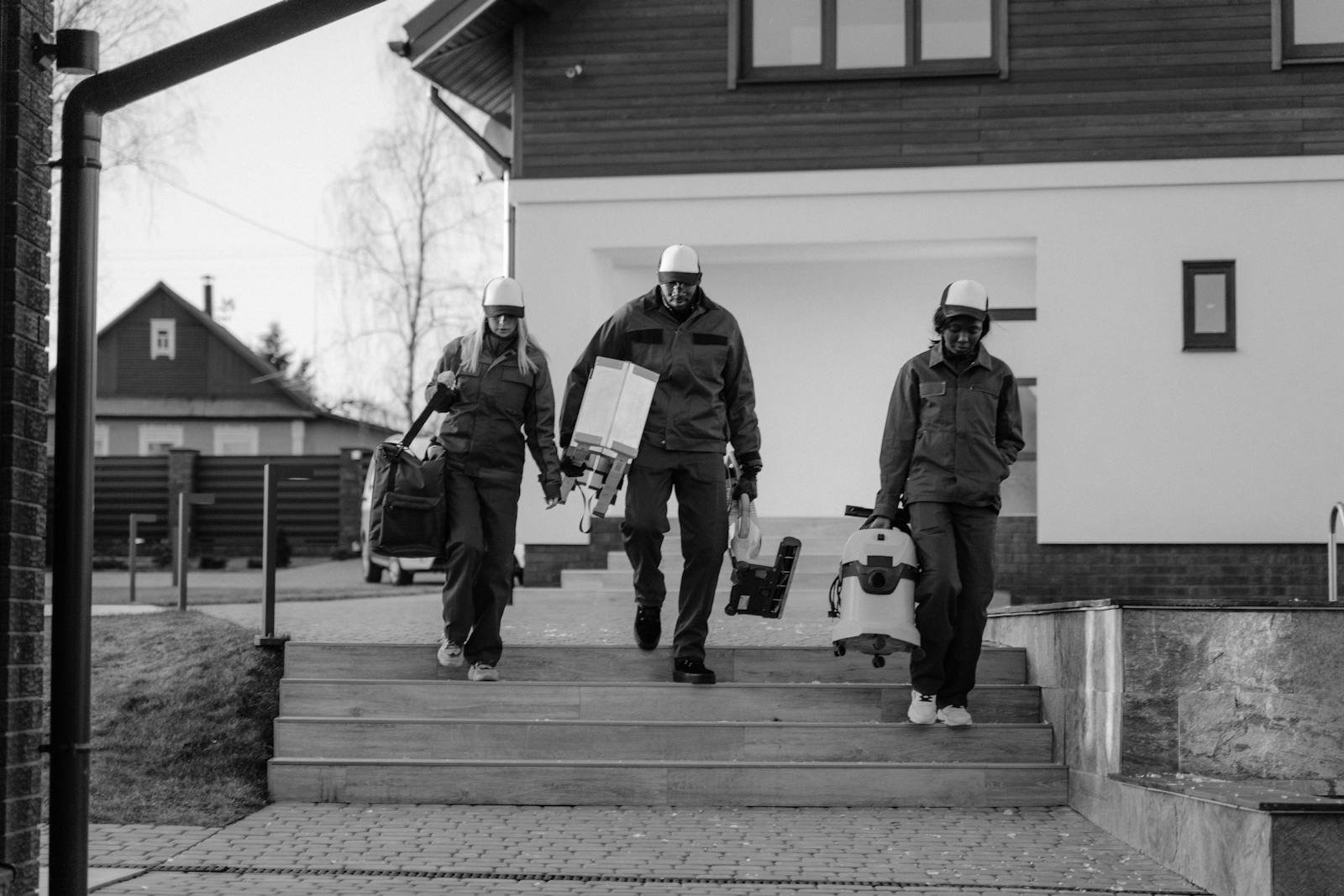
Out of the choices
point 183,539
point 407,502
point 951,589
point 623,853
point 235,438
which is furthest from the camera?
point 235,438

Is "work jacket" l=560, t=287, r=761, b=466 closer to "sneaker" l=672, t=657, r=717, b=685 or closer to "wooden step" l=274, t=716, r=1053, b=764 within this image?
"sneaker" l=672, t=657, r=717, b=685

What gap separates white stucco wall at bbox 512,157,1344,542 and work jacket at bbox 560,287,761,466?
584cm

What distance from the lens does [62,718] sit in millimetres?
4336

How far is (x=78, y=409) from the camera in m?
4.36

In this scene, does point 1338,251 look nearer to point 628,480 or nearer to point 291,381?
point 628,480

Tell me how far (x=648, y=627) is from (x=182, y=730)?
7.60 feet

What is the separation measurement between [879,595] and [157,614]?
5586 mm

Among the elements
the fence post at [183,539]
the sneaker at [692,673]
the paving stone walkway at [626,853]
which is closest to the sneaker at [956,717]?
the paving stone walkway at [626,853]

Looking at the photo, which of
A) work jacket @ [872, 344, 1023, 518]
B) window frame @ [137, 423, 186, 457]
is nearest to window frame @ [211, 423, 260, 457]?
window frame @ [137, 423, 186, 457]

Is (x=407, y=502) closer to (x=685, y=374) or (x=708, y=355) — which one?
Answer: (x=685, y=374)

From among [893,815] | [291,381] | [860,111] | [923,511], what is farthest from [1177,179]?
[291,381]

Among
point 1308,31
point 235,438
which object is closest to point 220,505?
point 235,438

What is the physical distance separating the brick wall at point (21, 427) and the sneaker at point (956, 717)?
425 centimetres

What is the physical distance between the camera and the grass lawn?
23.8 ft
